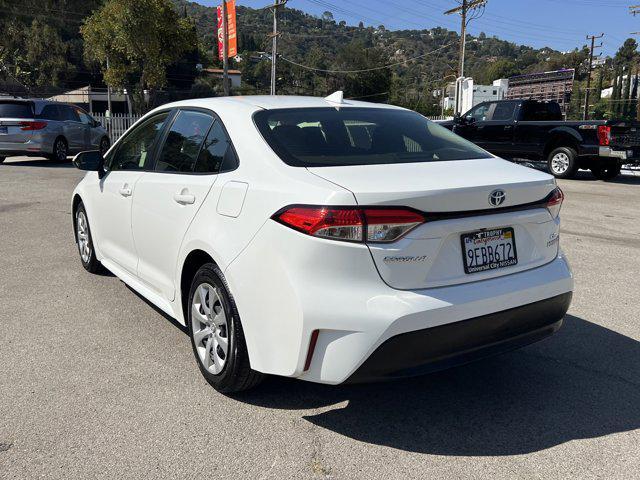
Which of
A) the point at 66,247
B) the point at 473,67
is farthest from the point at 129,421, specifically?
the point at 473,67

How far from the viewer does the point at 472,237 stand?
2.86 meters

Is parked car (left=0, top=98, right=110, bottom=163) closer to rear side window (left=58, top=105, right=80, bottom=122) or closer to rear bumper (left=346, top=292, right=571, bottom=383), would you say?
rear side window (left=58, top=105, right=80, bottom=122)

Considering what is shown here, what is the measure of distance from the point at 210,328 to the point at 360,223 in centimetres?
121

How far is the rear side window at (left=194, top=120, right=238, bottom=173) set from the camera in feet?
11.0

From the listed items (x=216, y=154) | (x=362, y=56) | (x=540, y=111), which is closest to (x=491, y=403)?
(x=216, y=154)

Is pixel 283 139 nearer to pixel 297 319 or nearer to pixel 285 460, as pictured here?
pixel 297 319

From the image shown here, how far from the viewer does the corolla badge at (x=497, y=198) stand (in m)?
2.90

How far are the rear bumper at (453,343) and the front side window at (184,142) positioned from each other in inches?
68.5

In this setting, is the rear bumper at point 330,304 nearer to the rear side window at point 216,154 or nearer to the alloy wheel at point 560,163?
the rear side window at point 216,154

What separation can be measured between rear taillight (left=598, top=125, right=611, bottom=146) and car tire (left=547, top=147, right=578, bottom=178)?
0.74 m

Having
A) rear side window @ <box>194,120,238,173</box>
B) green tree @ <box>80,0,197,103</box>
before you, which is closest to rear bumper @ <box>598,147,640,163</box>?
rear side window @ <box>194,120,238,173</box>

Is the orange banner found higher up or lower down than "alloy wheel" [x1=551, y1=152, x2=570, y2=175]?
higher up

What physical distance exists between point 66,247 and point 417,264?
533 centimetres

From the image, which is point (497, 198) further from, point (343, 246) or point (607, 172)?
point (607, 172)
